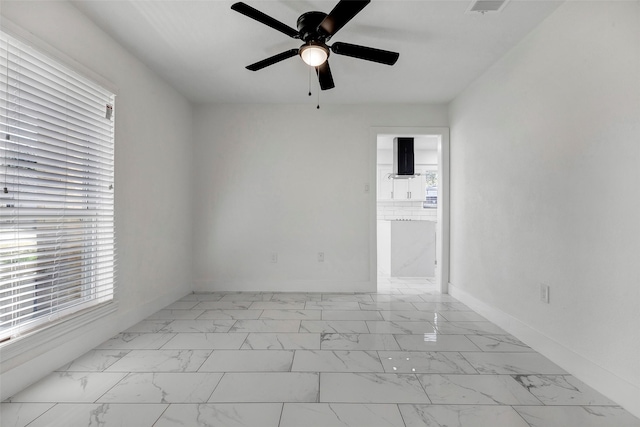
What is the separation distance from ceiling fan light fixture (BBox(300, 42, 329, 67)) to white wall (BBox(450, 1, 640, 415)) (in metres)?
1.63

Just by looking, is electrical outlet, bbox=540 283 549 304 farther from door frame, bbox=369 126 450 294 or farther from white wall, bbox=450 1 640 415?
door frame, bbox=369 126 450 294

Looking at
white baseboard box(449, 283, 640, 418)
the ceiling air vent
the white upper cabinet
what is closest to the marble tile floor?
white baseboard box(449, 283, 640, 418)

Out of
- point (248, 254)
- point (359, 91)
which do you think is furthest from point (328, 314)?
point (359, 91)

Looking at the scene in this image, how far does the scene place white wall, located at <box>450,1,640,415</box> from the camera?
1607mm

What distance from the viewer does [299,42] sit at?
8.38 feet

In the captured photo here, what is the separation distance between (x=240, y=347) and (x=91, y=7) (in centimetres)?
265

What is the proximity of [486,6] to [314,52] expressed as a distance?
3.95 ft

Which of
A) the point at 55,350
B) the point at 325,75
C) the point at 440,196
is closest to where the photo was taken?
the point at 55,350

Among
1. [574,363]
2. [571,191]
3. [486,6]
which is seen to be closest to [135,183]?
[486,6]

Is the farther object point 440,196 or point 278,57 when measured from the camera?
point 440,196

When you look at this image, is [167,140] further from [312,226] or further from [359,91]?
[359,91]

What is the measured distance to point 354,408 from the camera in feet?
5.07

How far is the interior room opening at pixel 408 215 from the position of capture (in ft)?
16.1

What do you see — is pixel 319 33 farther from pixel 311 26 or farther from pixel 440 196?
pixel 440 196
